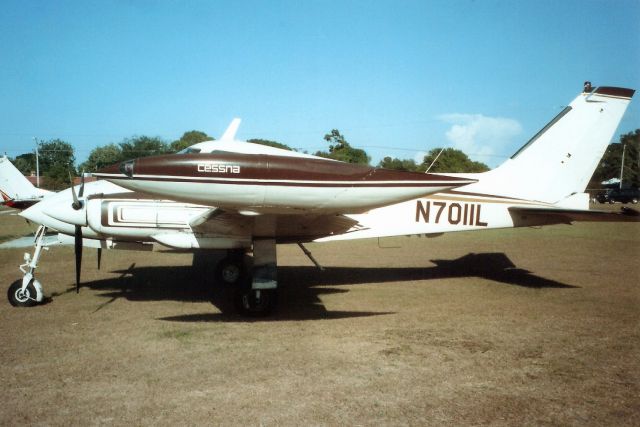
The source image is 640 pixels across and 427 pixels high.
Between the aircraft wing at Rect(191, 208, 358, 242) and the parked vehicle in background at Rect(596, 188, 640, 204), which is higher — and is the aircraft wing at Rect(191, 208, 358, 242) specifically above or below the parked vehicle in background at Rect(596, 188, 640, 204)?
below

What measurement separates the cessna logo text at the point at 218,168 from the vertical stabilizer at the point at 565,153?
20.4ft

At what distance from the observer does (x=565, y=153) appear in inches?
369

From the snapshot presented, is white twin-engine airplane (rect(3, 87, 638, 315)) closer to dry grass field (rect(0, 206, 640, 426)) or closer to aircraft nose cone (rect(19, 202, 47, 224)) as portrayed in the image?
aircraft nose cone (rect(19, 202, 47, 224))

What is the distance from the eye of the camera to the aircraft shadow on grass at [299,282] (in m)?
7.42

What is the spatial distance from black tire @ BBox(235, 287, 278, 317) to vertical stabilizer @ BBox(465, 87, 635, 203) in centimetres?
500

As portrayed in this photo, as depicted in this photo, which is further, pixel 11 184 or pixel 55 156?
pixel 55 156

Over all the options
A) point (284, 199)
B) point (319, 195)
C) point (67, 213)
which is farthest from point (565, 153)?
point (67, 213)

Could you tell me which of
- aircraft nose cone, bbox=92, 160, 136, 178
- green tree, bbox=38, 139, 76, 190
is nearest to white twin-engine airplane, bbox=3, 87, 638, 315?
aircraft nose cone, bbox=92, 160, 136, 178

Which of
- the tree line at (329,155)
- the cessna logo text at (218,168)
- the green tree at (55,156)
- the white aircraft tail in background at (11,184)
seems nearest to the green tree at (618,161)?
the tree line at (329,155)

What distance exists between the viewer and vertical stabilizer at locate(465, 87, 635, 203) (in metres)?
9.16

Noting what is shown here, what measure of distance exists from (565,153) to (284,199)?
746 centimetres

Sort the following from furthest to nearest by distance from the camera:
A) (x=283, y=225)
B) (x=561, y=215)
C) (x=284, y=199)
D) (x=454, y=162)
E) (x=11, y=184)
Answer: (x=454, y=162) → (x=11, y=184) → (x=561, y=215) → (x=283, y=225) → (x=284, y=199)

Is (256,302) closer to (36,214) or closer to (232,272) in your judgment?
(232,272)

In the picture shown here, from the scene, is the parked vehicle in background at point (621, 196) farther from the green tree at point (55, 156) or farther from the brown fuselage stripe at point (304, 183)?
the green tree at point (55, 156)
